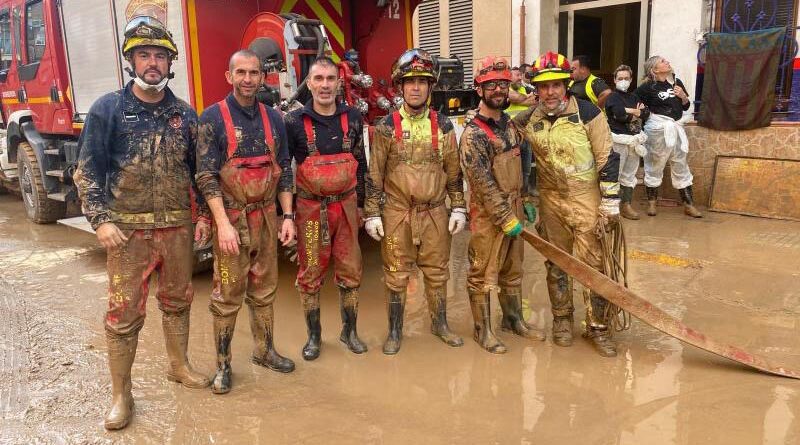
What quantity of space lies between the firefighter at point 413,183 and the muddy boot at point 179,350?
1.15m

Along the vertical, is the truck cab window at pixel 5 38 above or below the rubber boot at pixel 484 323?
above

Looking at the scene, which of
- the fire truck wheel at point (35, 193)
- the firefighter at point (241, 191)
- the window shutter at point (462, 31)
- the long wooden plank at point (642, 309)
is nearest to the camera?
the firefighter at point (241, 191)

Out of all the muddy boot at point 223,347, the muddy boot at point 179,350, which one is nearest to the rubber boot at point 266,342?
the muddy boot at point 223,347

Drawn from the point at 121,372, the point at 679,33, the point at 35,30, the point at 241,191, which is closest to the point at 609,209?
the point at 241,191

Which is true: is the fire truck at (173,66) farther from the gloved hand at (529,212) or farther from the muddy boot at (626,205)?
the muddy boot at (626,205)

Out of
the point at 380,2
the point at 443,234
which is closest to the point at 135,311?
the point at 443,234

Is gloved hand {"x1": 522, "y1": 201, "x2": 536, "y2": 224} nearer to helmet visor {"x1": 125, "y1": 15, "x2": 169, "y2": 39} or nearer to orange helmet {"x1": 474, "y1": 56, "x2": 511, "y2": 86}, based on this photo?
orange helmet {"x1": 474, "y1": 56, "x2": 511, "y2": 86}

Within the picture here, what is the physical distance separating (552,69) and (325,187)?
1.51 meters

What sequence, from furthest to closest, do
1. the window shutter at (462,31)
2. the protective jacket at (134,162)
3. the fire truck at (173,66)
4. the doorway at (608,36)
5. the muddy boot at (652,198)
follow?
the window shutter at (462,31), the doorway at (608,36), the muddy boot at (652,198), the fire truck at (173,66), the protective jacket at (134,162)

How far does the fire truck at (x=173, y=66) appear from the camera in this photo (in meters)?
4.91

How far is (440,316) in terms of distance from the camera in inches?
161

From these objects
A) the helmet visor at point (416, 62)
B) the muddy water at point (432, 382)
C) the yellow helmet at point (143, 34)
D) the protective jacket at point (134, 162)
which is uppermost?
the yellow helmet at point (143, 34)

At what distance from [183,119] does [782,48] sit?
674 centimetres

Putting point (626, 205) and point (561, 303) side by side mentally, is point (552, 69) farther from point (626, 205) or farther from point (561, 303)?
point (626, 205)
